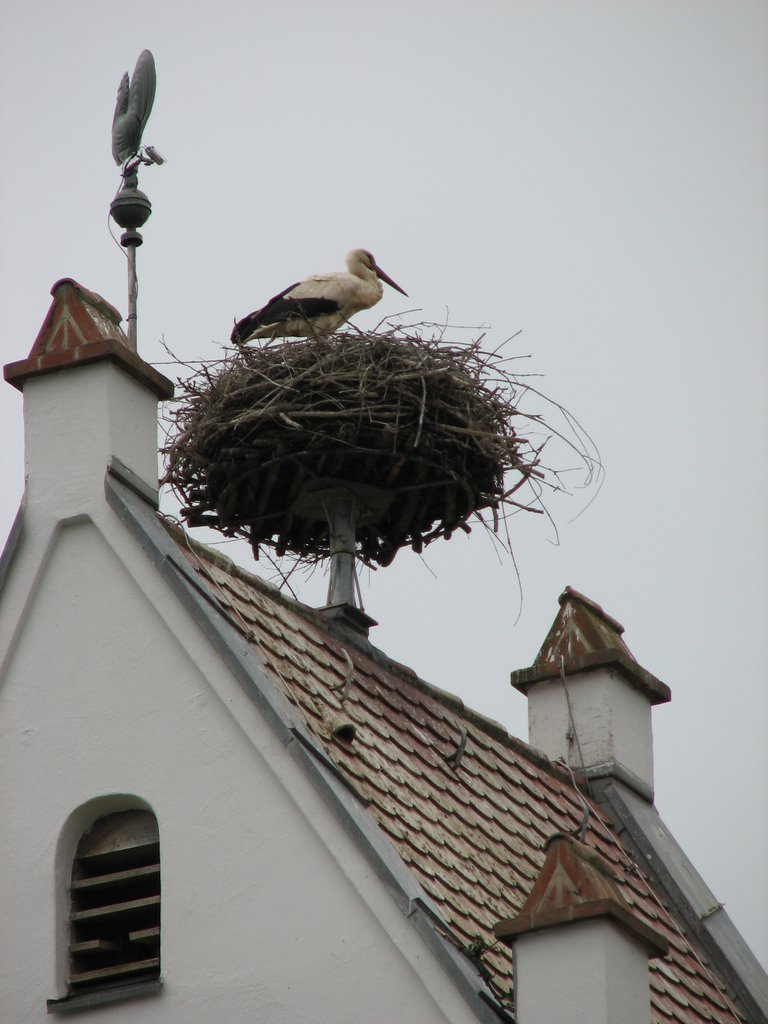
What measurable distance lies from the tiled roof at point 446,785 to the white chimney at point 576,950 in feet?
1.33

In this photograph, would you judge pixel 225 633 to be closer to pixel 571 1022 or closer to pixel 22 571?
pixel 22 571

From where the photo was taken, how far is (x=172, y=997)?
9469 millimetres

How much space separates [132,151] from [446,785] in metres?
3.73

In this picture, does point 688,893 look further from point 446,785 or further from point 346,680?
point 346,680

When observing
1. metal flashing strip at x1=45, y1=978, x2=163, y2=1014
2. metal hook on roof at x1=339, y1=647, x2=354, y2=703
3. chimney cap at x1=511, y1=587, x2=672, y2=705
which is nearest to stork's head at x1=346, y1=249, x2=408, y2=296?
chimney cap at x1=511, y1=587, x2=672, y2=705

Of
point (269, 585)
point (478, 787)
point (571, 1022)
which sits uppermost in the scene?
point (269, 585)

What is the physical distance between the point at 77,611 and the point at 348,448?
3.13m

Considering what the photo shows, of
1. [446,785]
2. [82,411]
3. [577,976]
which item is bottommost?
[577,976]

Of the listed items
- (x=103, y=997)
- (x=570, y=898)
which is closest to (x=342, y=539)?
(x=103, y=997)

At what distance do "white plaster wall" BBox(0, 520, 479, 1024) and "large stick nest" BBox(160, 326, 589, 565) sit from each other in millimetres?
2737

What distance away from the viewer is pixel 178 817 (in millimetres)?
9836

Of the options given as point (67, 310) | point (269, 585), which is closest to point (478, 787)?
point (269, 585)

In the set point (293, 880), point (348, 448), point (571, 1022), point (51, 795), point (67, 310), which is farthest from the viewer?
point (348, 448)

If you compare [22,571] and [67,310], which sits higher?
[67,310]
